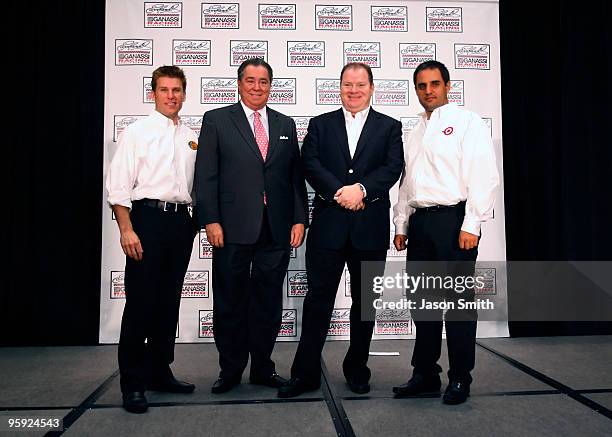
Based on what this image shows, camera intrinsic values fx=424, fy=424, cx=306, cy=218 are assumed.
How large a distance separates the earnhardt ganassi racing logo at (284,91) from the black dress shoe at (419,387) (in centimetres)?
219

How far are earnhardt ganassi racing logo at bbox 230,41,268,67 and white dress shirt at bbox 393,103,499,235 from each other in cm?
173

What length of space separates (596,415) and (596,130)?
2.54 m

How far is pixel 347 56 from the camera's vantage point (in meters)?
3.34

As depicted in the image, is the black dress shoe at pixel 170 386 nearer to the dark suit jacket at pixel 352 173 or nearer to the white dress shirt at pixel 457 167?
the dark suit jacket at pixel 352 173

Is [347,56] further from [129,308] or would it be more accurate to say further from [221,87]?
[129,308]

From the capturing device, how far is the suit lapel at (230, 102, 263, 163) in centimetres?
→ 214

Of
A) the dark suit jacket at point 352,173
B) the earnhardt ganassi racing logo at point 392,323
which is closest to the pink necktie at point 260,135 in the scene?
the dark suit jacket at point 352,173

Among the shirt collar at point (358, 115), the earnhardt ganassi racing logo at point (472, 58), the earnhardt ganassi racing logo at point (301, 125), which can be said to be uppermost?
the earnhardt ganassi racing logo at point (472, 58)

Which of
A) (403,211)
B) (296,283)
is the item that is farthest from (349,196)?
(296,283)

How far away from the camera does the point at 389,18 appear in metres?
3.39

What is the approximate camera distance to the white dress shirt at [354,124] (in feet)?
7.08
